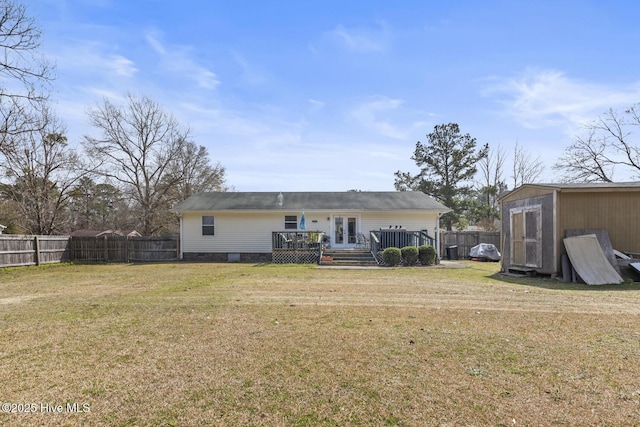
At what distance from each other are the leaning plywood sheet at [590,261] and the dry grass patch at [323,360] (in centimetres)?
306

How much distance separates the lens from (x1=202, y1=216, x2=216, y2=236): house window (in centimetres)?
2181

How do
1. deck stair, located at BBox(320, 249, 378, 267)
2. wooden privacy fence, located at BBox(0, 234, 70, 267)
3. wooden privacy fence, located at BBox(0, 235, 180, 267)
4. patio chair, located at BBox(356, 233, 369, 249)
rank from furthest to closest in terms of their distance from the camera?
patio chair, located at BBox(356, 233, 369, 249) → wooden privacy fence, located at BBox(0, 235, 180, 267) → deck stair, located at BBox(320, 249, 378, 267) → wooden privacy fence, located at BBox(0, 234, 70, 267)

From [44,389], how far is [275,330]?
2.72m

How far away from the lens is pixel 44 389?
3.51 meters

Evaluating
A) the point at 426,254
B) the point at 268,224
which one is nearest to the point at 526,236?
the point at 426,254

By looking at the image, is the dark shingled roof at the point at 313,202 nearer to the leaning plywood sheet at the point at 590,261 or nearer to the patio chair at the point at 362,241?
the patio chair at the point at 362,241

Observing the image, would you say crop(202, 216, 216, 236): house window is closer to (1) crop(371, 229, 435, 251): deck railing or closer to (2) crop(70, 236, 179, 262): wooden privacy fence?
(2) crop(70, 236, 179, 262): wooden privacy fence

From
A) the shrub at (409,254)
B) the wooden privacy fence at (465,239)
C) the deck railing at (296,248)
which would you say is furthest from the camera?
the wooden privacy fence at (465,239)

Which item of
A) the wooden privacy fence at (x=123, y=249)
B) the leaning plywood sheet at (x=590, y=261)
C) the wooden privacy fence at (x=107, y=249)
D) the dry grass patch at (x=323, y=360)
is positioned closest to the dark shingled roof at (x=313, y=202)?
the wooden privacy fence at (x=123, y=249)

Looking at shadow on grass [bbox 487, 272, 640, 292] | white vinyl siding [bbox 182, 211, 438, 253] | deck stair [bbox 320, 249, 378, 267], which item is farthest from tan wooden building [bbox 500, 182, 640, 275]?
white vinyl siding [bbox 182, 211, 438, 253]

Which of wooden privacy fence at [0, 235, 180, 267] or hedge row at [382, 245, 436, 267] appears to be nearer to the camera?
hedge row at [382, 245, 436, 267]

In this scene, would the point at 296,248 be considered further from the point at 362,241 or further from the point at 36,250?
the point at 36,250

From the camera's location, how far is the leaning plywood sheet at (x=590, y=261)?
10.8 m

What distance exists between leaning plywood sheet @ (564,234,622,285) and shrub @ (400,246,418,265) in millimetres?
6253
